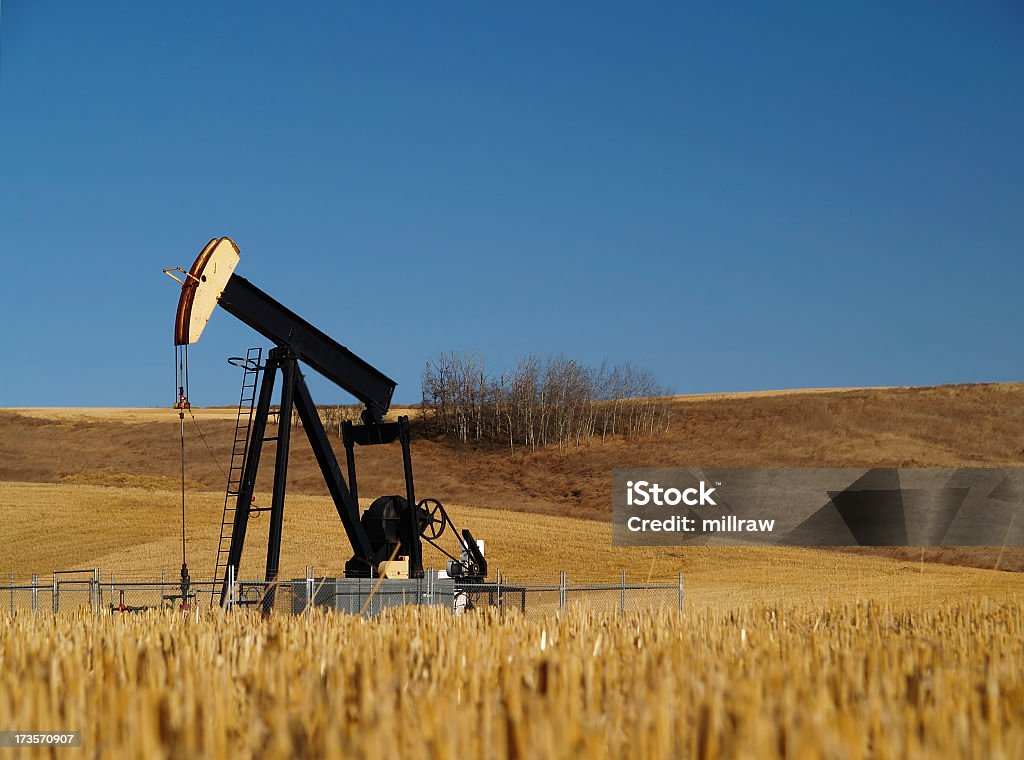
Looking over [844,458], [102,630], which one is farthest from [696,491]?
[102,630]

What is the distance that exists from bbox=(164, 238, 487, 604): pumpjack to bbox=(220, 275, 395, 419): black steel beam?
2 centimetres

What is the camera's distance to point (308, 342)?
16.9 m

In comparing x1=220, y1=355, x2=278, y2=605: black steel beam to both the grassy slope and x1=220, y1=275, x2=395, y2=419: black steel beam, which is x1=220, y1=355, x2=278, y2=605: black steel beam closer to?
x1=220, y1=275, x2=395, y2=419: black steel beam

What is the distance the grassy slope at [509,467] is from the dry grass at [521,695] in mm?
26792

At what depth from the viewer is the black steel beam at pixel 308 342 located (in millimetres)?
15812

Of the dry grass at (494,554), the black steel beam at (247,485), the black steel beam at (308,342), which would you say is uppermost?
the black steel beam at (308,342)

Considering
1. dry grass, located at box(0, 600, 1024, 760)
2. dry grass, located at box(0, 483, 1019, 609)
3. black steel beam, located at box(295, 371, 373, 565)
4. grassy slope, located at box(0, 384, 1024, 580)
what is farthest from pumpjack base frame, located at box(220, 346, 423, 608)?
grassy slope, located at box(0, 384, 1024, 580)

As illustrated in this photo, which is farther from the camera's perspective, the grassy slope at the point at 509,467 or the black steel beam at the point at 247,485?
the grassy slope at the point at 509,467

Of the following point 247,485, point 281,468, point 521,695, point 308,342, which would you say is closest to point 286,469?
point 281,468

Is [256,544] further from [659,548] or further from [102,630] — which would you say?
[102,630]

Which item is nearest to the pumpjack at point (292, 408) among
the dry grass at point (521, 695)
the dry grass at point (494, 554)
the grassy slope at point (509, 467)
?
the dry grass at point (521, 695)

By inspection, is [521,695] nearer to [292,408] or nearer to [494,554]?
[292,408]

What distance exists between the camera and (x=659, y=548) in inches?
1508

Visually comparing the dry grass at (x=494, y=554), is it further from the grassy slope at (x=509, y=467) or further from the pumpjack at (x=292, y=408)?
A: the pumpjack at (x=292, y=408)
